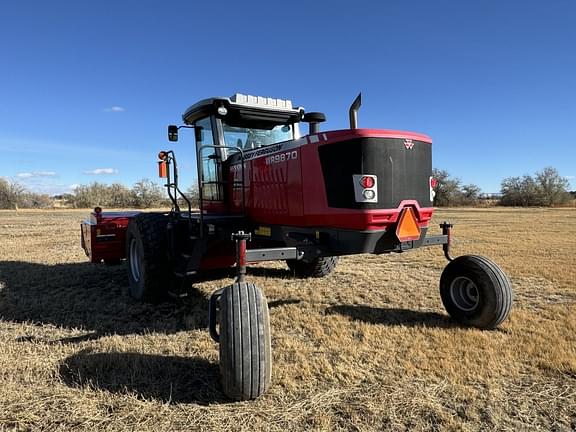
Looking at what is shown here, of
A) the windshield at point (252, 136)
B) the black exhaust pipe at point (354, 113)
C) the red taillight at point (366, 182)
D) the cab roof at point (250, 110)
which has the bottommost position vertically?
the red taillight at point (366, 182)

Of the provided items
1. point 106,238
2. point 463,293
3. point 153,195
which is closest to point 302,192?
point 463,293

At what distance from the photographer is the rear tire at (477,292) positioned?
4234 millimetres

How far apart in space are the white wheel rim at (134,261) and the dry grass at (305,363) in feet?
1.42

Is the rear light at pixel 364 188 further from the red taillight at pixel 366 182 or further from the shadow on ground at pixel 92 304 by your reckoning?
the shadow on ground at pixel 92 304

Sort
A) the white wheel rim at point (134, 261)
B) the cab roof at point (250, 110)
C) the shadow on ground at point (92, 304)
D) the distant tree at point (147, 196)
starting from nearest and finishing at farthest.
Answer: the shadow on ground at point (92, 304) → the cab roof at point (250, 110) → the white wheel rim at point (134, 261) → the distant tree at point (147, 196)

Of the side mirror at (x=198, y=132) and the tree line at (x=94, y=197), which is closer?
the side mirror at (x=198, y=132)

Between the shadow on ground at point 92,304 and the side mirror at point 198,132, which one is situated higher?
the side mirror at point 198,132

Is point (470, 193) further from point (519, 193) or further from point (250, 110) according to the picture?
point (250, 110)

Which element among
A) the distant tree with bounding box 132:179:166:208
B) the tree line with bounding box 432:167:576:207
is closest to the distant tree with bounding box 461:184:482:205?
the tree line with bounding box 432:167:576:207

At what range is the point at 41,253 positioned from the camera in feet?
32.1

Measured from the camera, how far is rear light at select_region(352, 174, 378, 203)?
3.48m

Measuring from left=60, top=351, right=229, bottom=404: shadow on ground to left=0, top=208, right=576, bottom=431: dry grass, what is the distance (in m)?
0.01

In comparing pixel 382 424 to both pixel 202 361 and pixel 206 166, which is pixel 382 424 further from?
pixel 206 166

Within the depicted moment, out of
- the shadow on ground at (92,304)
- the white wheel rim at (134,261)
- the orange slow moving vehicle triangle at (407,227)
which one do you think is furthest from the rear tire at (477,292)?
the white wheel rim at (134,261)
